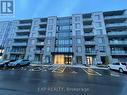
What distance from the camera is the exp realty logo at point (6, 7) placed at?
2622cm

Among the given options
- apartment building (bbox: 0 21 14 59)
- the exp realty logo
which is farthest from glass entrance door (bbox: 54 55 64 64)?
the exp realty logo

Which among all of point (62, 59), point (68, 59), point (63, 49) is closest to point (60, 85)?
point (68, 59)

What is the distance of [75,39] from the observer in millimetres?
49594

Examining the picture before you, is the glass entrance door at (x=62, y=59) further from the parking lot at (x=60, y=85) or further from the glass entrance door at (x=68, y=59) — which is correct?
the parking lot at (x=60, y=85)

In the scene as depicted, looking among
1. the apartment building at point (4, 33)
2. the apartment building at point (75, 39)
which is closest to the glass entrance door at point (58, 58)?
the apartment building at point (75, 39)

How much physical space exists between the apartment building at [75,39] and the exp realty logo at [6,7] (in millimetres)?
24350

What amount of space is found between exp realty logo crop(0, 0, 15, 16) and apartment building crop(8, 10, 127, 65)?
24.4 metres

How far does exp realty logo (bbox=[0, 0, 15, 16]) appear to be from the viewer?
86.0ft

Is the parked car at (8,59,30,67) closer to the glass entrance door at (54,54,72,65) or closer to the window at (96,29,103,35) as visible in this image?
the glass entrance door at (54,54,72,65)

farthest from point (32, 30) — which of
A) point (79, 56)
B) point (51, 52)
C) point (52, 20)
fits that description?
point (79, 56)

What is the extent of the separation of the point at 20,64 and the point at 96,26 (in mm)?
30646

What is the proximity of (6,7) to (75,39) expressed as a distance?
27.7 m

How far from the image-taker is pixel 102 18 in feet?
164

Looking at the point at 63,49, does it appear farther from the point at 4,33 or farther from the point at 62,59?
the point at 4,33
